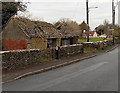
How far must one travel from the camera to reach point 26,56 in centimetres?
1858

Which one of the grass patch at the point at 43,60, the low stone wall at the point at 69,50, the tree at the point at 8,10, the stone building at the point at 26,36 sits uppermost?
the tree at the point at 8,10

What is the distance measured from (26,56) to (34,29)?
16.3m

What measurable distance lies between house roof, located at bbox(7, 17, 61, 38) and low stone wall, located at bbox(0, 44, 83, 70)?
27.5 feet

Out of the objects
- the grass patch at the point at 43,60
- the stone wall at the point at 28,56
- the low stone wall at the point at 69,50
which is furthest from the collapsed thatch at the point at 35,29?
the grass patch at the point at 43,60

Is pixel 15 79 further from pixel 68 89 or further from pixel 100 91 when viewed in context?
pixel 100 91

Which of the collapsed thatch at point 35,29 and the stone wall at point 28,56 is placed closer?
the stone wall at point 28,56

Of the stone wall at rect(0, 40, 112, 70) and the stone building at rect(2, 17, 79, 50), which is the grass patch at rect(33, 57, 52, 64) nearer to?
the stone wall at rect(0, 40, 112, 70)

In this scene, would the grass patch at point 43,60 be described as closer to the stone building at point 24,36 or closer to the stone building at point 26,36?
→ the stone building at point 26,36

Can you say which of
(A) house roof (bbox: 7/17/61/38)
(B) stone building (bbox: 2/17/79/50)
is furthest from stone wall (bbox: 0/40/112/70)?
(A) house roof (bbox: 7/17/61/38)

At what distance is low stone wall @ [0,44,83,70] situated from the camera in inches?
645

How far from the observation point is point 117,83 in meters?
11.6

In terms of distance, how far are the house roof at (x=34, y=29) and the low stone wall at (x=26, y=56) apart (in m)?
Result: 8.37

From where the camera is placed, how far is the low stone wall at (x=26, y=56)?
16388 mm

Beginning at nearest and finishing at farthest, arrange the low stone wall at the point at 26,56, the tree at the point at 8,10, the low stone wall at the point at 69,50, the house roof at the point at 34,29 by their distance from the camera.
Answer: the low stone wall at the point at 26,56 < the low stone wall at the point at 69,50 < the house roof at the point at 34,29 < the tree at the point at 8,10
